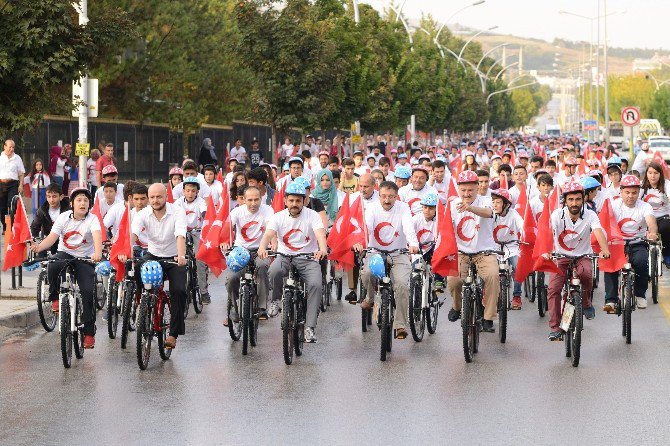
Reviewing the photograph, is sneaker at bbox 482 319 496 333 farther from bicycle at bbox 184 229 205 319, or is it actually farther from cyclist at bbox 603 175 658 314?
bicycle at bbox 184 229 205 319

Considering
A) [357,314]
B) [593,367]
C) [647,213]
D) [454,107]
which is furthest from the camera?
[454,107]

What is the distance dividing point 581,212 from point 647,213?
277 centimetres

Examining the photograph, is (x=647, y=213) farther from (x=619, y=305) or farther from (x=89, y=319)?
(x=89, y=319)

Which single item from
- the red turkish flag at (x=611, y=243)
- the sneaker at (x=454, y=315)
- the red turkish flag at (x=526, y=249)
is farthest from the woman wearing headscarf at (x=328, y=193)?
the sneaker at (x=454, y=315)

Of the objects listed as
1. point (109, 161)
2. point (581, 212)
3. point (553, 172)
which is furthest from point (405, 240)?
point (109, 161)

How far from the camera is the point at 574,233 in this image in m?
13.6

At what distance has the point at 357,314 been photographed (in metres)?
17.4

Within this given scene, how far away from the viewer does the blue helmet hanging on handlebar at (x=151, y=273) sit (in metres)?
12.8

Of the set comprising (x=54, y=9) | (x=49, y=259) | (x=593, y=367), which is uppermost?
(x=54, y=9)

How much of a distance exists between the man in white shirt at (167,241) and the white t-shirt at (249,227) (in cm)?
109

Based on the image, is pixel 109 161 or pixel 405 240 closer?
pixel 405 240

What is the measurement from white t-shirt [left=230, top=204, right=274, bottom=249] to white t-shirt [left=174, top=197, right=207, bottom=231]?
367cm

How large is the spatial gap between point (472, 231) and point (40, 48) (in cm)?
565

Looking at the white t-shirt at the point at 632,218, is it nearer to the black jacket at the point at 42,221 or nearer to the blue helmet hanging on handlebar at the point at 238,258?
the blue helmet hanging on handlebar at the point at 238,258
